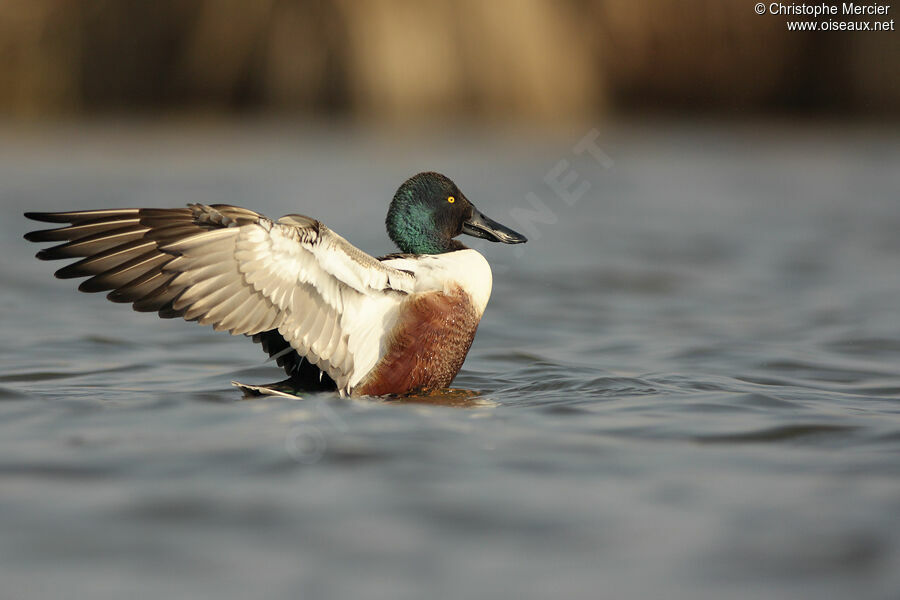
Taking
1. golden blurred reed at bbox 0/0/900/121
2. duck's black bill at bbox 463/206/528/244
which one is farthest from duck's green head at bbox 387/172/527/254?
golden blurred reed at bbox 0/0/900/121

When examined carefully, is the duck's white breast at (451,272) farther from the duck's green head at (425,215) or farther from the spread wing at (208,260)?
the spread wing at (208,260)

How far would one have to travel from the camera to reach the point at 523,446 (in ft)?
11.6

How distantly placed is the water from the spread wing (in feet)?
1.24

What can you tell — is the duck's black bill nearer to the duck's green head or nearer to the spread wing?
the duck's green head

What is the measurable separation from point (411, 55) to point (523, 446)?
8979 mm

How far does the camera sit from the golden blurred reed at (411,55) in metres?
11.8

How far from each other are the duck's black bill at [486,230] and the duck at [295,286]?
37 cm

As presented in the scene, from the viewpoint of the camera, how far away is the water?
8.22 feet

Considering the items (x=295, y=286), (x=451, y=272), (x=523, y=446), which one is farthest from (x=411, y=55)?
(x=523, y=446)

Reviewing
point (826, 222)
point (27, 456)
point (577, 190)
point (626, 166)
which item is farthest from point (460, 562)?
point (626, 166)

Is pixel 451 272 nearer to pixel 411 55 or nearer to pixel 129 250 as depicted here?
pixel 129 250

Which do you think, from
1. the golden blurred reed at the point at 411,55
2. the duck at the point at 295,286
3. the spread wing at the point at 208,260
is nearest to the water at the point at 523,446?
the duck at the point at 295,286

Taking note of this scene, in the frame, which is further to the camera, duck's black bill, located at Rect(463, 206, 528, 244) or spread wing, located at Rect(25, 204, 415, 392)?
duck's black bill, located at Rect(463, 206, 528, 244)

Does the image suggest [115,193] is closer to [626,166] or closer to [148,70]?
[148,70]
